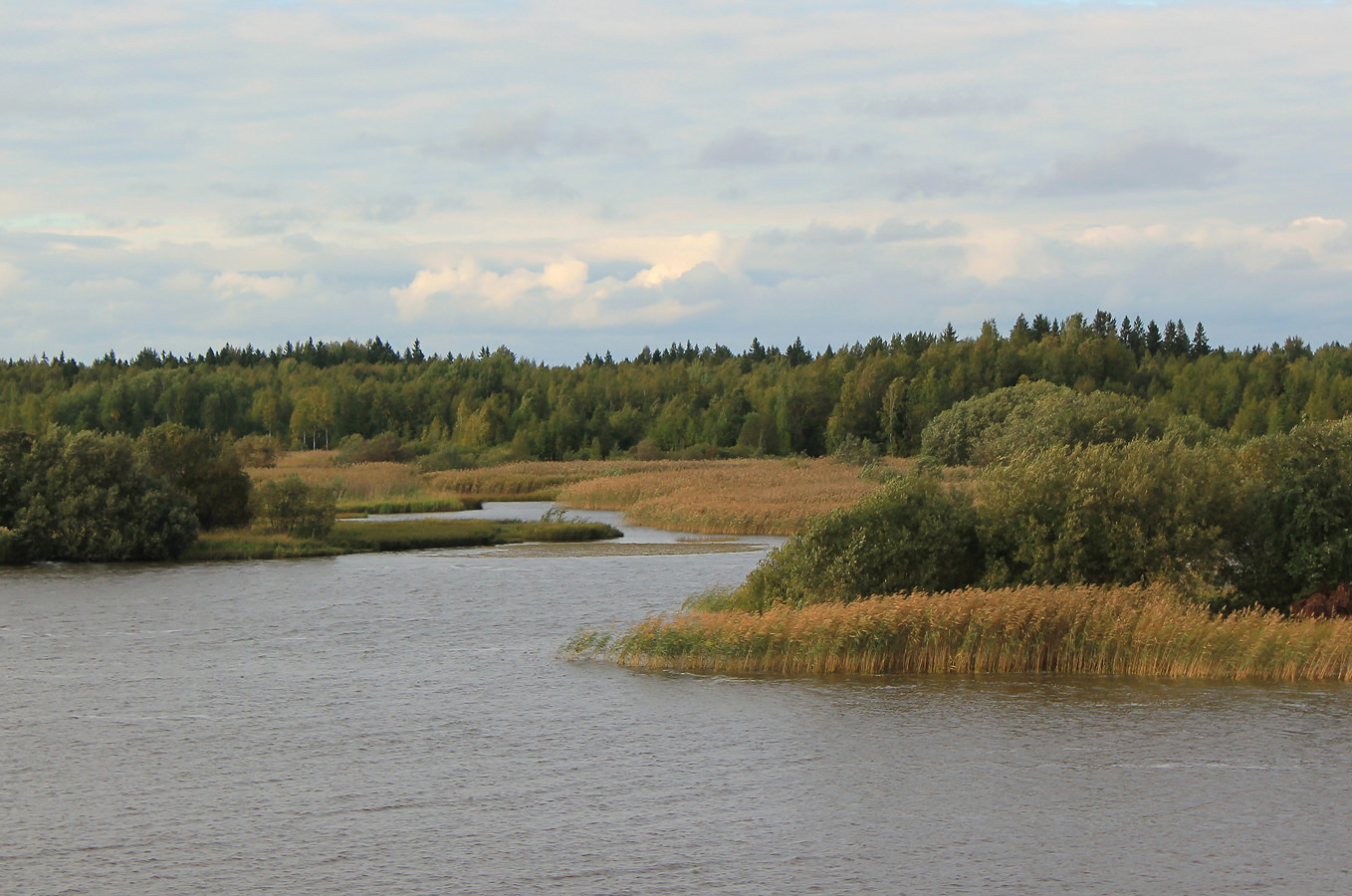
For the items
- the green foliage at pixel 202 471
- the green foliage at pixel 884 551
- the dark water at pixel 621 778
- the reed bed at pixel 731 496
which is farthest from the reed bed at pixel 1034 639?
the green foliage at pixel 202 471

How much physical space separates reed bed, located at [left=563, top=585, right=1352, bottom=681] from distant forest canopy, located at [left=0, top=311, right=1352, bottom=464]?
288ft

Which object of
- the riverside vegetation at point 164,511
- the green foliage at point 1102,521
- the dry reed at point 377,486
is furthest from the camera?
the dry reed at point 377,486

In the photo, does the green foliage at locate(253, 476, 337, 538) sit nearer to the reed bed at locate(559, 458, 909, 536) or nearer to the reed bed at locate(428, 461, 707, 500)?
the reed bed at locate(559, 458, 909, 536)

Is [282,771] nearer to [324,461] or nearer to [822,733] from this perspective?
[822,733]

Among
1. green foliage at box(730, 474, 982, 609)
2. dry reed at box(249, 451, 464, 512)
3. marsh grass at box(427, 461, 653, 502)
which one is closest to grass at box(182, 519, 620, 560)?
dry reed at box(249, 451, 464, 512)

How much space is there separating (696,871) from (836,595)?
15.2m

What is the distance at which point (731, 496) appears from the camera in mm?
72312

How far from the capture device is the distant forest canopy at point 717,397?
13550cm

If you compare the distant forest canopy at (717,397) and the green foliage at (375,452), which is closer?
the green foliage at (375,452)

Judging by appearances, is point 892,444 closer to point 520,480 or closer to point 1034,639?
point 520,480

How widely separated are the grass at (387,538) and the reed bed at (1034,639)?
3213 cm

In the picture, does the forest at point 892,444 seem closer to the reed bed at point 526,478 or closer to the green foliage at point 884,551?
the green foliage at point 884,551

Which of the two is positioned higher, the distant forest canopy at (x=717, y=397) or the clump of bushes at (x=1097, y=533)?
the distant forest canopy at (x=717, y=397)

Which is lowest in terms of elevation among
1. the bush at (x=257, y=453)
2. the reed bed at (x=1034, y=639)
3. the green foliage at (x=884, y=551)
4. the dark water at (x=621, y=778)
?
the dark water at (x=621, y=778)
